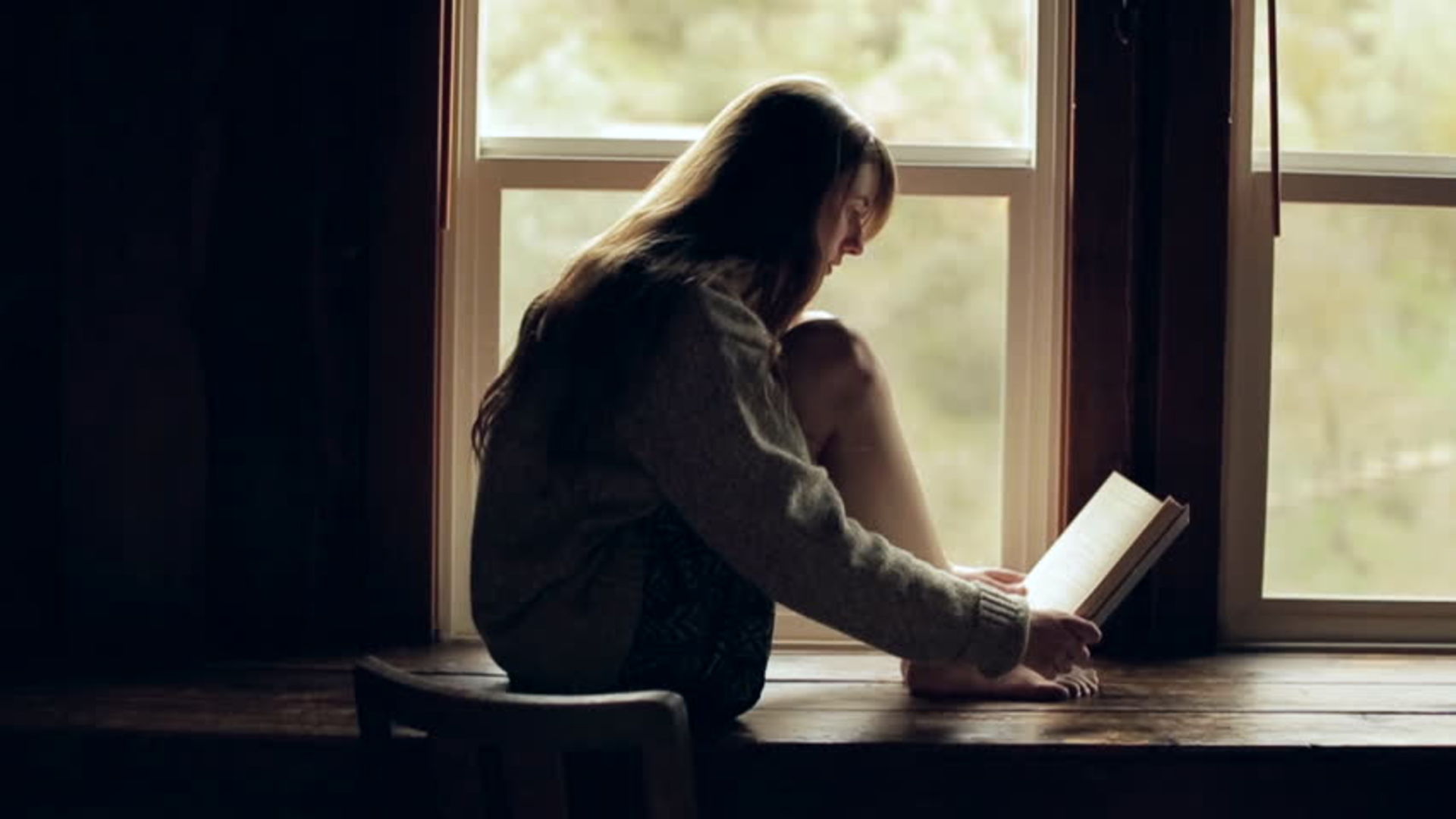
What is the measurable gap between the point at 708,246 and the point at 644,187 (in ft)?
1.88

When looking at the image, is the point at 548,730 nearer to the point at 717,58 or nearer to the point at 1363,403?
the point at 717,58

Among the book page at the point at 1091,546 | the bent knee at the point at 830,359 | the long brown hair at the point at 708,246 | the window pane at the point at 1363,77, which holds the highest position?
the window pane at the point at 1363,77

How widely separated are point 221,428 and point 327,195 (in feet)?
1.12

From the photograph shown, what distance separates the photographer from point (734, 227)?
178 centimetres

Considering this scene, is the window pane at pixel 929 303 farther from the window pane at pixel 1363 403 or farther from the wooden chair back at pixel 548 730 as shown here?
the wooden chair back at pixel 548 730

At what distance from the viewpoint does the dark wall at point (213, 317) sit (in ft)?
7.05

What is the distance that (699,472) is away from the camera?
64.4 inches

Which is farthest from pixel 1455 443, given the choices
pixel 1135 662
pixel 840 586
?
pixel 840 586

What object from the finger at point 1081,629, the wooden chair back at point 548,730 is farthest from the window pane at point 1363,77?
the wooden chair back at point 548,730

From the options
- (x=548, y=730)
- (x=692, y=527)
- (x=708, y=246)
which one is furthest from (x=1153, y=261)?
(x=548, y=730)

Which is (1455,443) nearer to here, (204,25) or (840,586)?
(840,586)

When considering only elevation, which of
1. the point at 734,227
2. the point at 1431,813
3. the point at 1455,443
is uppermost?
the point at 734,227

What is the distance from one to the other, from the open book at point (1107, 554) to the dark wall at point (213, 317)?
2.80 ft

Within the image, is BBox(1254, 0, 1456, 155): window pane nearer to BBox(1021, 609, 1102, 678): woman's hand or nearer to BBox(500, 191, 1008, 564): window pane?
BBox(500, 191, 1008, 564): window pane
